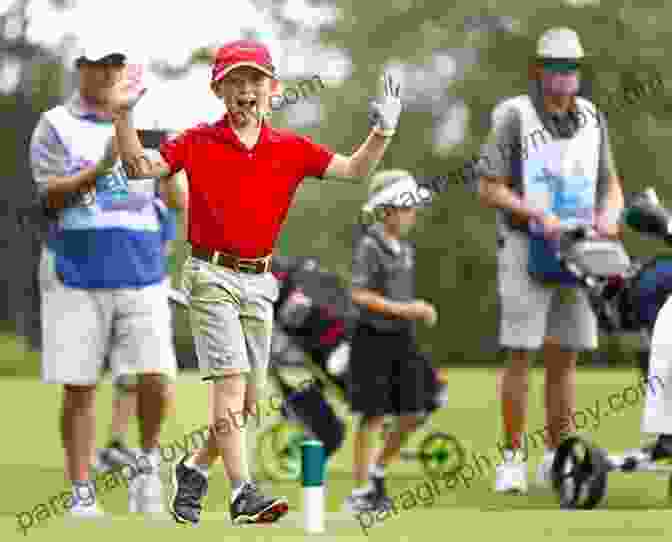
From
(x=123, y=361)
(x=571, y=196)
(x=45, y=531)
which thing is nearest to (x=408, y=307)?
(x=571, y=196)

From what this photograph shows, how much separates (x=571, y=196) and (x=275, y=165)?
378 cm

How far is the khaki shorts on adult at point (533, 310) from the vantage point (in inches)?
476

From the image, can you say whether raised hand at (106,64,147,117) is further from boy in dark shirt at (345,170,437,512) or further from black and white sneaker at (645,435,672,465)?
boy in dark shirt at (345,170,437,512)

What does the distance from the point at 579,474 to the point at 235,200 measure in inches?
127

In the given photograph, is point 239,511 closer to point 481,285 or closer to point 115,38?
point 115,38

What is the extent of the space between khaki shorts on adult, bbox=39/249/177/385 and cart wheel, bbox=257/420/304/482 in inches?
142

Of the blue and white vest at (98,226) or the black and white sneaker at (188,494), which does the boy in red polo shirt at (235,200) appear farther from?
the blue and white vest at (98,226)

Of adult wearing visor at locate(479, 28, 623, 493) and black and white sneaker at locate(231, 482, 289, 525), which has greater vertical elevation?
adult wearing visor at locate(479, 28, 623, 493)

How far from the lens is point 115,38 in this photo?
11211 millimetres

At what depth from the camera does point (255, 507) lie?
26.8 ft

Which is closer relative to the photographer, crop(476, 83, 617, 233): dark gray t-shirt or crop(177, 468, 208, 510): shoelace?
crop(177, 468, 208, 510): shoelace

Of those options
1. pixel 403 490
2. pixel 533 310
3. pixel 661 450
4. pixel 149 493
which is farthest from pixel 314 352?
pixel 661 450

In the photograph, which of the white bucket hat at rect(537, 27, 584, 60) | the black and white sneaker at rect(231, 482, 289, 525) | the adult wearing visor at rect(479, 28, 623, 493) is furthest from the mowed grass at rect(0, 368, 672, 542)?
the white bucket hat at rect(537, 27, 584, 60)

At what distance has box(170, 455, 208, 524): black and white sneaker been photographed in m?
8.64
